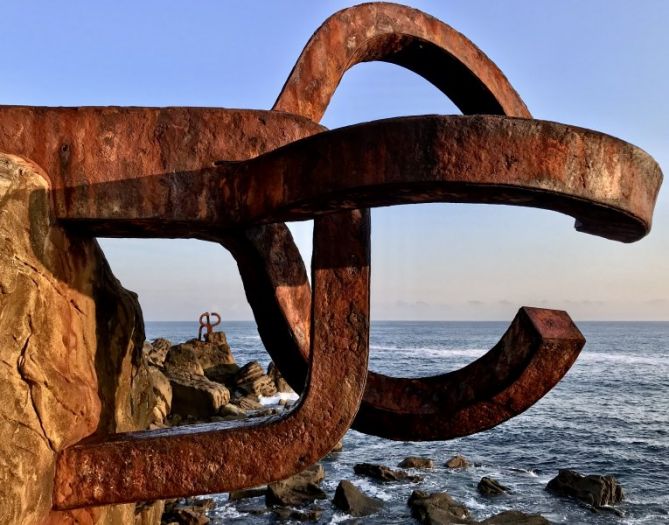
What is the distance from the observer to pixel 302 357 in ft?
9.75

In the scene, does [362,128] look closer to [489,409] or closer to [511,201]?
[511,201]

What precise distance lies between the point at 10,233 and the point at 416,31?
2516 mm

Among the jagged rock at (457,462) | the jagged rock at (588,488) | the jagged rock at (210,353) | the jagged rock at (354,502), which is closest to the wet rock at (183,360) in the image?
the jagged rock at (210,353)

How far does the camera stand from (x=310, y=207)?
7.42 ft

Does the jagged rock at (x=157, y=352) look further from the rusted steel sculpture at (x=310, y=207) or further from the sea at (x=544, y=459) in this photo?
the rusted steel sculpture at (x=310, y=207)

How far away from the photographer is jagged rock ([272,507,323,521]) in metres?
10.2

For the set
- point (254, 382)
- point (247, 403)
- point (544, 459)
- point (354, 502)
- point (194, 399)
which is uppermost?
point (194, 399)

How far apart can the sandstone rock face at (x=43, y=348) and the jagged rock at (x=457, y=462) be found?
12508 mm

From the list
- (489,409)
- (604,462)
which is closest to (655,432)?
(604,462)

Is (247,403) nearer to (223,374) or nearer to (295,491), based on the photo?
(223,374)

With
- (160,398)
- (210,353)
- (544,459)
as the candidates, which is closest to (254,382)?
(210,353)

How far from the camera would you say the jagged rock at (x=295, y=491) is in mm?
10945

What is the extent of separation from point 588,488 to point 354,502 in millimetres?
4961

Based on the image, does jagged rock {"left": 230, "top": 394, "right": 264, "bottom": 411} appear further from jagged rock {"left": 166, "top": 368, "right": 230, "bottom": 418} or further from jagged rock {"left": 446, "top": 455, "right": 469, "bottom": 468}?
jagged rock {"left": 446, "top": 455, "right": 469, "bottom": 468}
